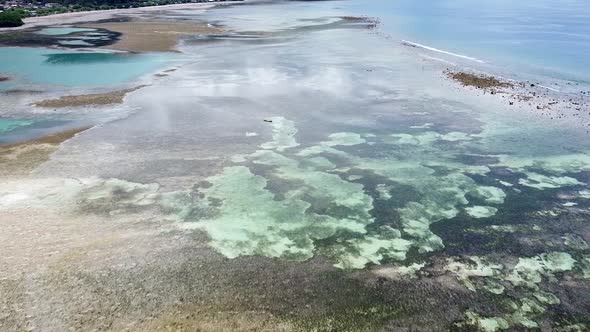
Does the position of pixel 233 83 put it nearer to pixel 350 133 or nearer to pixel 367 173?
pixel 350 133

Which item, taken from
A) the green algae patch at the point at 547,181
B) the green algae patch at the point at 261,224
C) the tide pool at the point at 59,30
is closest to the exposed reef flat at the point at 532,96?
the green algae patch at the point at 547,181

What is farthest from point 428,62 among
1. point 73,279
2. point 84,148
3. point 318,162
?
point 73,279

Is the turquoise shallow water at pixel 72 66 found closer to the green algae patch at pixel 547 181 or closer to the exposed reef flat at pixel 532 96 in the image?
the exposed reef flat at pixel 532 96

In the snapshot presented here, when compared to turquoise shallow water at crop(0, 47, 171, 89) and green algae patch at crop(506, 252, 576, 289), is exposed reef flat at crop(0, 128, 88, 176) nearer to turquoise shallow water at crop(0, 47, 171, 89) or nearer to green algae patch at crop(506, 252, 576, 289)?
turquoise shallow water at crop(0, 47, 171, 89)

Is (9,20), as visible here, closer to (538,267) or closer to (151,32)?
(151,32)

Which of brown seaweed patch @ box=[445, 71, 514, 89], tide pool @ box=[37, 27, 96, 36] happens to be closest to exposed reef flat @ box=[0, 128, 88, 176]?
brown seaweed patch @ box=[445, 71, 514, 89]
